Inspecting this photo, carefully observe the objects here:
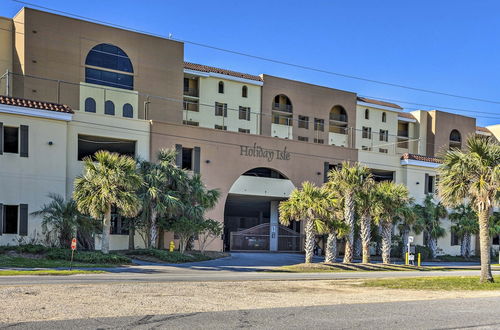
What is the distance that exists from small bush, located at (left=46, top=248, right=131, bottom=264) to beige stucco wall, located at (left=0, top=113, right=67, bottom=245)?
5000mm

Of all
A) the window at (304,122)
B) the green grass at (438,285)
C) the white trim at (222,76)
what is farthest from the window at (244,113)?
the green grass at (438,285)

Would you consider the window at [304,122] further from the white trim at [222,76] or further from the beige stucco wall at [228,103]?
the white trim at [222,76]

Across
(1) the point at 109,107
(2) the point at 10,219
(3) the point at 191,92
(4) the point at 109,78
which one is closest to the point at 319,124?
(3) the point at 191,92

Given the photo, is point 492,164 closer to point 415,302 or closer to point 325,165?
point 415,302

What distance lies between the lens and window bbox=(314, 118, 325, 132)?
6277 centimetres

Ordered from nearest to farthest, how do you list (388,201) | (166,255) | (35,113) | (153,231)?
(166,255)
(35,113)
(153,231)
(388,201)

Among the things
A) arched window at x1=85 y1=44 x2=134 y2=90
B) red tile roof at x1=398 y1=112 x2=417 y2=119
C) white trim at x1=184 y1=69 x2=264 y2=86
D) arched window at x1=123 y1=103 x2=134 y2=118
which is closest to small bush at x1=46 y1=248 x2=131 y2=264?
arched window at x1=123 y1=103 x2=134 y2=118

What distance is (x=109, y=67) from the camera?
157ft

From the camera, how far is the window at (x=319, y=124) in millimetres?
62766

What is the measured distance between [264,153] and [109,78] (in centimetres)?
1432

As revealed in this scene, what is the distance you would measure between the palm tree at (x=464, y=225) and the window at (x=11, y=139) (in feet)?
129

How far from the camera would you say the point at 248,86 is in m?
59.4

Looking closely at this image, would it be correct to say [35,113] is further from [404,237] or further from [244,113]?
[404,237]

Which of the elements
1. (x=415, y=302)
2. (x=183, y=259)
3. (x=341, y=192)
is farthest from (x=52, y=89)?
(x=415, y=302)
